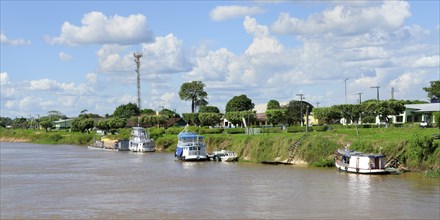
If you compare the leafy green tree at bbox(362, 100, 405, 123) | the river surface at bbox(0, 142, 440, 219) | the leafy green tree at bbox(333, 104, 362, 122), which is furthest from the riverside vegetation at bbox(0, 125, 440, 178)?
the leafy green tree at bbox(333, 104, 362, 122)

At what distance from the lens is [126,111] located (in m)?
172

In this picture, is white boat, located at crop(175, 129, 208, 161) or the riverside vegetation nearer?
the riverside vegetation

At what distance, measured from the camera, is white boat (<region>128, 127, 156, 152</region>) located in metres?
94.4

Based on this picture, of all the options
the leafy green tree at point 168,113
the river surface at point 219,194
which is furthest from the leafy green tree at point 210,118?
the river surface at point 219,194

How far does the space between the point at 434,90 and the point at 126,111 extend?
86.1 metres

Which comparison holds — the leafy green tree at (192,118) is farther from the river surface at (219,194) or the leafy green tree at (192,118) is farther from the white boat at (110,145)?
the river surface at (219,194)

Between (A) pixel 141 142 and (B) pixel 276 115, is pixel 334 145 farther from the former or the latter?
(B) pixel 276 115

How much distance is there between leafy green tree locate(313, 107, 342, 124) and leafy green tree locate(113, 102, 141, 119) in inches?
3088

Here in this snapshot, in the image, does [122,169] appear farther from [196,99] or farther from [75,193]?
[196,99]

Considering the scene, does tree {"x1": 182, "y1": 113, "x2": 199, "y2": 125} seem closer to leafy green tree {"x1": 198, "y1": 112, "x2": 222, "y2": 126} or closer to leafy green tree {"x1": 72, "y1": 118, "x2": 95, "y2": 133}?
leafy green tree {"x1": 198, "y1": 112, "x2": 222, "y2": 126}

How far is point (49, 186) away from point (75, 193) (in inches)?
214

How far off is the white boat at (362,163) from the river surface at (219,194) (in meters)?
1.12

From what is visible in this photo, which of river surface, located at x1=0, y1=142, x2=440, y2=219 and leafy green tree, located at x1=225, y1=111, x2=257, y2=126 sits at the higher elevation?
leafy green tree, located at x1=225, y1=111, x2=257, y2=126

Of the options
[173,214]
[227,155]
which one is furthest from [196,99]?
[173,214]
